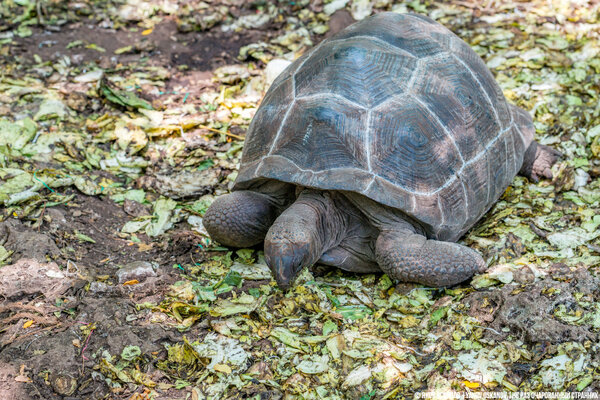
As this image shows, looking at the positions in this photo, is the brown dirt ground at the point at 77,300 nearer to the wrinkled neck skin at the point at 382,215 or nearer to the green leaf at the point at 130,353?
the green leaf at the point at 130,353

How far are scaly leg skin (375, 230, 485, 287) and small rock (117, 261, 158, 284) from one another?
1.44 m

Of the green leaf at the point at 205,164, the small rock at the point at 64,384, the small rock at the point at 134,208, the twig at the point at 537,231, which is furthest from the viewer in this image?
Answer: the green leaf at the point at 205,164

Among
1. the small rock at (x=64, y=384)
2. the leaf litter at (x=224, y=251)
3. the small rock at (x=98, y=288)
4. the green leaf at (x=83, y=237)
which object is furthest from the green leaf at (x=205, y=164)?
the small rock at (x=64, y=384)

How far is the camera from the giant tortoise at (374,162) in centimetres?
343

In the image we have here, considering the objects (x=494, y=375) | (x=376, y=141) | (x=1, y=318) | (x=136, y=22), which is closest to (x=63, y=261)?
(x=1, y=318)

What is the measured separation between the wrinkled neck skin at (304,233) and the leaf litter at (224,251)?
0.91 ft

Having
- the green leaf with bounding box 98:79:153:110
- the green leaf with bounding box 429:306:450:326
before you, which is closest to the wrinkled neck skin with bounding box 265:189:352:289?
the green leaf with bounding box 429:306:450:326

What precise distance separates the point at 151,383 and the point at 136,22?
5070mm

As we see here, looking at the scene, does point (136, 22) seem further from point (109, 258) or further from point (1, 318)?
point (1, 318)

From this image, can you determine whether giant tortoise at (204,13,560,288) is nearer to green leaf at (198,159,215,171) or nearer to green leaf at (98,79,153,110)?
green leaf at (198,159,215,171)

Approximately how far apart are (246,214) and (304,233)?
61 cm

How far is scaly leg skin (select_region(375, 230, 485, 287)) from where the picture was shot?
3420 mm

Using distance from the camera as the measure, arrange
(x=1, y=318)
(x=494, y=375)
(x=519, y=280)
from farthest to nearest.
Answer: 1. (x=519, y=280)
2. (x=1, y=318)
3. (x=494, y=375)

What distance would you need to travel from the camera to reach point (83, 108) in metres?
5.47
